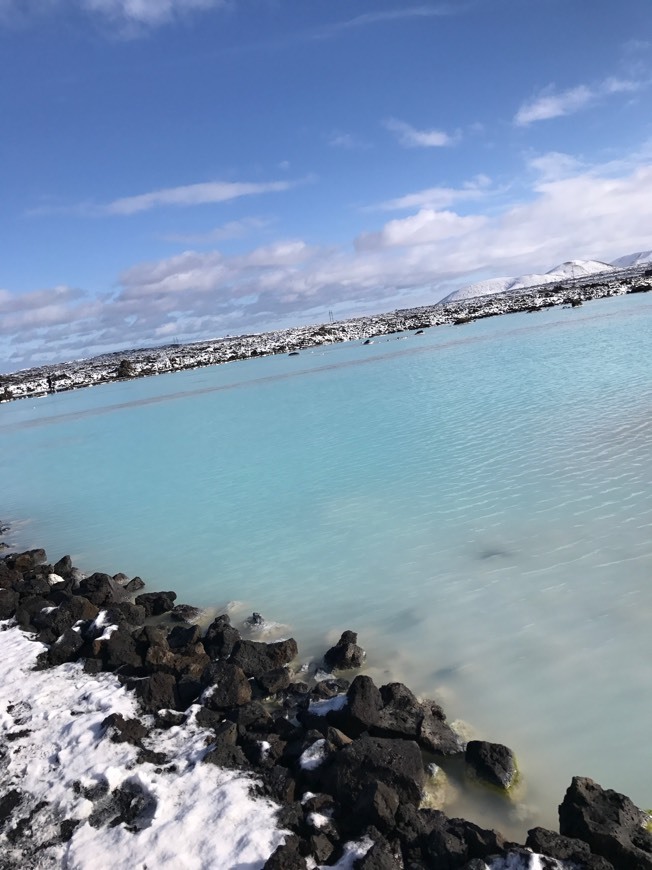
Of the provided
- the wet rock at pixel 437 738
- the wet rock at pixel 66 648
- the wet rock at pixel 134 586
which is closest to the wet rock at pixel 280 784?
the wet rock at pixel 437 738

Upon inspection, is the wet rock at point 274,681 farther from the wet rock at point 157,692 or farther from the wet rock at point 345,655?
the wet rock at point 157,692

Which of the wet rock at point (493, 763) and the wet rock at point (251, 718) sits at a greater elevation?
the wet rock at point (251, 718)

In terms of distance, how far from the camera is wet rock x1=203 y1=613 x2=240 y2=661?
682 cm

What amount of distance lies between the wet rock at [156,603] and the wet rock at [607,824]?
5839 mm

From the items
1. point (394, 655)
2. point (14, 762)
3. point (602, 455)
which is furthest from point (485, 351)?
point (14, 762)

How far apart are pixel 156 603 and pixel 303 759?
430 cm

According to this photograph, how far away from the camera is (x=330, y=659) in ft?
21.1

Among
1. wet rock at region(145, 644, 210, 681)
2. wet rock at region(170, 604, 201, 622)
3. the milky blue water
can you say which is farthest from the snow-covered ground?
wet rock at region(170, 604, 201, 622)

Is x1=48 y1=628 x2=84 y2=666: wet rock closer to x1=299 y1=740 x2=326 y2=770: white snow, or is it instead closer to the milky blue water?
the milky blue water

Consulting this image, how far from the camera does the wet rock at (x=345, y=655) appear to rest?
632 centimetres

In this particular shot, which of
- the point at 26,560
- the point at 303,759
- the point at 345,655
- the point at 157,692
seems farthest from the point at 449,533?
the point at 26,560

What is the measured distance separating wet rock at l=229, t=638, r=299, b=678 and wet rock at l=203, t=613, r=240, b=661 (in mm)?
236

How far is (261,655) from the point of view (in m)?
6.47

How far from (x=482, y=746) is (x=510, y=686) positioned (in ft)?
3.55
